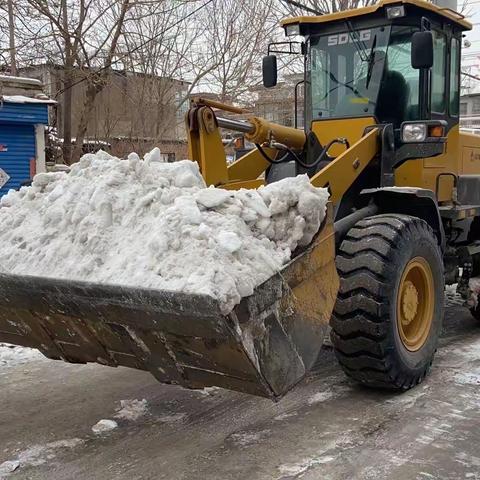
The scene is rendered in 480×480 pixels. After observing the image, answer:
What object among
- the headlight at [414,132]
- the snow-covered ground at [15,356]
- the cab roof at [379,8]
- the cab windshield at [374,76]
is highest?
the cab roof at [379,8]

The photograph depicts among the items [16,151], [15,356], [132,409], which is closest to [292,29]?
[132,409]

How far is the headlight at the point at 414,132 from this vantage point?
5035mm

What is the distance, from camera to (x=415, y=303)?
4609mm

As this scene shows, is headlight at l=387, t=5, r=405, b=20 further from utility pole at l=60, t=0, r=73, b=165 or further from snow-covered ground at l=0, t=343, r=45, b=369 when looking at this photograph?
utility pole at l=60, t=0, r=73, b=165

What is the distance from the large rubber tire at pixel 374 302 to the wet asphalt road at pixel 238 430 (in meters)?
0.24

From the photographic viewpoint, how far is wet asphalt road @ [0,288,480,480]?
340cm

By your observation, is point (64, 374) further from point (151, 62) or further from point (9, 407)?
point (151, 62)

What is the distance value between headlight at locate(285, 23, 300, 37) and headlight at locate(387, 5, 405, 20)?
3.16ft

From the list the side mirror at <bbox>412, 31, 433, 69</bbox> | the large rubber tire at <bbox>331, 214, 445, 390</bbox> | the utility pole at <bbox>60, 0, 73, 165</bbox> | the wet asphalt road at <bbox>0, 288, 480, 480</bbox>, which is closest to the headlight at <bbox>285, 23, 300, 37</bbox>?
the side mirror at <bbox>412, 31, 433, 69</bbox>

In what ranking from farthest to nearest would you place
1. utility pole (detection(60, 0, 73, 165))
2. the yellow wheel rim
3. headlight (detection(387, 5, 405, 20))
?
utility pole (detection(60, 0, 73, 165)), headlight (detection(387, 5, 405, 20)), the yellow wheel rim

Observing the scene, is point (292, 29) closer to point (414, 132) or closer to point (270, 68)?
point (270, 68)

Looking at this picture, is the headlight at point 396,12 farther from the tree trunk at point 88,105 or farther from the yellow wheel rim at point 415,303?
the tree trunk at point 88,105

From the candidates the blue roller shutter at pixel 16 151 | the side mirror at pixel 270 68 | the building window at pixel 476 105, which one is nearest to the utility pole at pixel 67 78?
the blue roller shutter at pixel 16 151

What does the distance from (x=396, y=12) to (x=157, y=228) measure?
3272mm
